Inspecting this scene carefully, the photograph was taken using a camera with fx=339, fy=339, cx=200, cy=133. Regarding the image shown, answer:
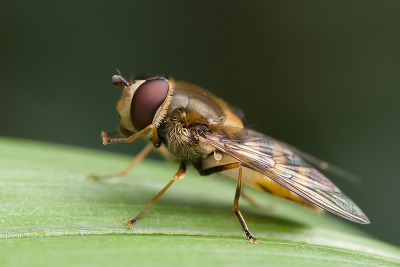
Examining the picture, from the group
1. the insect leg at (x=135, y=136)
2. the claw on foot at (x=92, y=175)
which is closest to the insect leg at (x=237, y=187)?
the insect leg at (x=135, y=136)

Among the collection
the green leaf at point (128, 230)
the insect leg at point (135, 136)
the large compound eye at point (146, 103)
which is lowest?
the green leaf at point (128, 230)

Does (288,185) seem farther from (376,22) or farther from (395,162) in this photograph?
(376,22)

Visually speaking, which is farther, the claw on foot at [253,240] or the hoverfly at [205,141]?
the hoverfly at [205,141]

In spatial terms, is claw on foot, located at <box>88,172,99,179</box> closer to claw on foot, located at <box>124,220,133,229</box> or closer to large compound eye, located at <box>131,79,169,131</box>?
large compound eye, located at <box>131,79,169,131</box>

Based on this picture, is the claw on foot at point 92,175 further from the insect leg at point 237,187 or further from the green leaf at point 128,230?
the insect leg at point 237,187

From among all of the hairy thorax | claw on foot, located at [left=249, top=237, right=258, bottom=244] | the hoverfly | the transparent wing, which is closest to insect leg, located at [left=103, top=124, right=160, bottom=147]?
the hoverfly

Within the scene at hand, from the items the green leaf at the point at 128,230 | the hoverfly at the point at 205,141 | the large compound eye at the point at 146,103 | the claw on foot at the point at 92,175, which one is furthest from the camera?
the claw on foot at the point at 92,175
